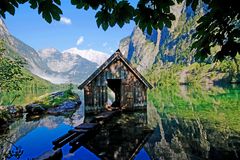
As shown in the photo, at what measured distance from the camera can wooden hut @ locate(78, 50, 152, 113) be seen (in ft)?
83.4

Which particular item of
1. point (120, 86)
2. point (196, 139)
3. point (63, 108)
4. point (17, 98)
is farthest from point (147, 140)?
point (17, 98)

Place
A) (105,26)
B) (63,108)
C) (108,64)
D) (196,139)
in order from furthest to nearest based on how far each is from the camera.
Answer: (63,108), (108,64), (196,139), (105,26)

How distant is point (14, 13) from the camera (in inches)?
127

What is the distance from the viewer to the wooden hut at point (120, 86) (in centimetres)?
2541

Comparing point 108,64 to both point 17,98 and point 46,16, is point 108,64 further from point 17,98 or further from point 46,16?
point 17,98

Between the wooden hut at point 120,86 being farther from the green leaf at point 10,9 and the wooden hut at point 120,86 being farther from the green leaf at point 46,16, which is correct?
the green leaf at point 46,16

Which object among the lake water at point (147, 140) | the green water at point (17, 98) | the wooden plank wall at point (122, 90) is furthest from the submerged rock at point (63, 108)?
the lake water at point (147, 140)

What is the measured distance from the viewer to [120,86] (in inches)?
1058

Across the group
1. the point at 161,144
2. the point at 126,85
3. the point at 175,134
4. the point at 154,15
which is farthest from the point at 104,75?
the point at 154,15

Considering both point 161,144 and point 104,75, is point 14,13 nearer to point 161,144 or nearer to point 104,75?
point 161,144

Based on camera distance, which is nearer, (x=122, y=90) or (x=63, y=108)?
(x=122, y=90)

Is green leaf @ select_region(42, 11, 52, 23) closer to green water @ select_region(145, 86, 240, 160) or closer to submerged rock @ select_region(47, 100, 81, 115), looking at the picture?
green water @ select_region(145, 86, 240, 160)

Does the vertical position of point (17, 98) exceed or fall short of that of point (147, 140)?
it exceeds it

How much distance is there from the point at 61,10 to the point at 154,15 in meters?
1.27
